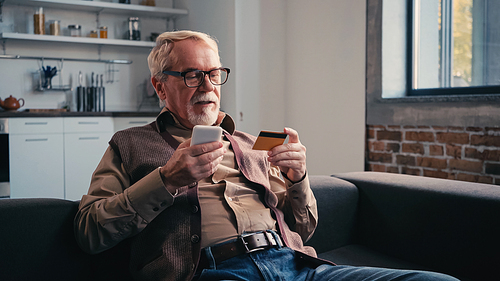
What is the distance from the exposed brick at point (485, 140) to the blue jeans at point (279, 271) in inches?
58.6

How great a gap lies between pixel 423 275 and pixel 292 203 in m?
0.52

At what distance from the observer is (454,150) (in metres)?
2.45

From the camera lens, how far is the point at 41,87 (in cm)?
467

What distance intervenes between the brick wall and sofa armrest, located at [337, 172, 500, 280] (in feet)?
2.54

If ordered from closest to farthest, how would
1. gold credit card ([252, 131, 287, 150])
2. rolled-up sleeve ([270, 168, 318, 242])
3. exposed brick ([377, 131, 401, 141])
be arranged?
gold credit card ([252, 131, 287, 150])
rolled-up sleeve ([270, 168, 318, 242])
exposed brick ([377, 131, 401, 141])

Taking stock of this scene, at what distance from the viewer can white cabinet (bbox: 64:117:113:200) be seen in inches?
164

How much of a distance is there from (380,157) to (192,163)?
7.01 ft

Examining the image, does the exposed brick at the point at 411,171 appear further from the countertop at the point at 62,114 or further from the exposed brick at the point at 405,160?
the countertop at the point at 62,114

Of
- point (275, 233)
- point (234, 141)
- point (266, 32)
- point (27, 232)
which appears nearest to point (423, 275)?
point (275, 233)

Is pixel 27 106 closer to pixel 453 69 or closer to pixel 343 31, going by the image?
pixel 343 31

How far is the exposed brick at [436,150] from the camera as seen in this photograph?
8.26ft

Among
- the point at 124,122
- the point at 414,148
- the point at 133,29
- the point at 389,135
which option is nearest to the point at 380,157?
the point at 389,135

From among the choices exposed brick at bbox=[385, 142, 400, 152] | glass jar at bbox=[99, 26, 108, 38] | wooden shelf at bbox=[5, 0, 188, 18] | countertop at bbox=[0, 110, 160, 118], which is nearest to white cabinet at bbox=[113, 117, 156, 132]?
countertop at bbox=[0, 110, 160, 118]

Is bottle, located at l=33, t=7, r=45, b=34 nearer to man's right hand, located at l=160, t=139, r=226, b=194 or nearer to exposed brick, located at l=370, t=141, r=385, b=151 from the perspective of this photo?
exposed brick, located at l=370, t=141, r=385, b=151
